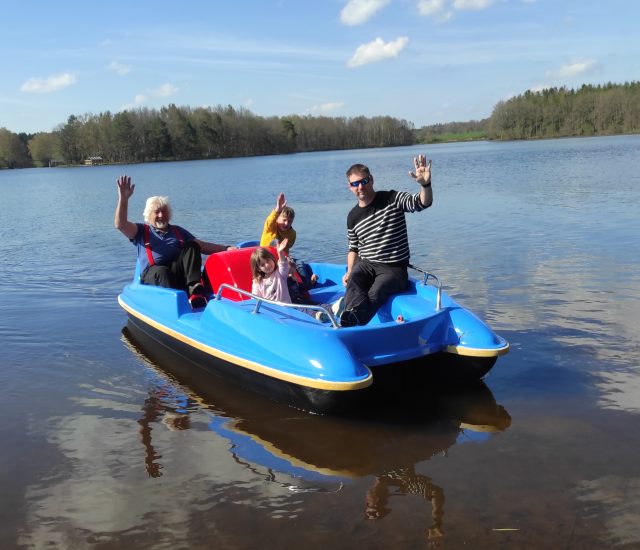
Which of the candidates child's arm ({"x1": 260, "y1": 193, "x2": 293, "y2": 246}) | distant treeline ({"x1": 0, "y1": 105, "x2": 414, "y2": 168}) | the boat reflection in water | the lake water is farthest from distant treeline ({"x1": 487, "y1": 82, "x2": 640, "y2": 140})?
the boat reflection in water

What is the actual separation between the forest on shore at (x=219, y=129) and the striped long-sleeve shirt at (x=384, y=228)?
3164 inches

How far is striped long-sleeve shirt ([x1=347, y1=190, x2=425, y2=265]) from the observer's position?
581cm

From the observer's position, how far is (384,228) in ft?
19.2

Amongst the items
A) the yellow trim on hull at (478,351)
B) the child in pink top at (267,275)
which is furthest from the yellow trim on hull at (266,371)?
the yellow trim on hull at (478,351)

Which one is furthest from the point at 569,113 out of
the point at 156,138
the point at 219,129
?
the point at 156,138

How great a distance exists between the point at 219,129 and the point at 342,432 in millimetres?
86053

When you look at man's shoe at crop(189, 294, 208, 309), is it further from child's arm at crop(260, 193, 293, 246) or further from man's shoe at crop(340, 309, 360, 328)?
man's shoe at crop(340, 309, 360, 328)

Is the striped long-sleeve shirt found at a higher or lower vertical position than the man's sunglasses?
lower

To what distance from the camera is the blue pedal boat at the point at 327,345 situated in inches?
184

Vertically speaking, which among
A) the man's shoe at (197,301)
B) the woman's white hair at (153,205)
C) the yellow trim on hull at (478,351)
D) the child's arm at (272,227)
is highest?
the woman's white hair at (153,205)

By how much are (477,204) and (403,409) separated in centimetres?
1438

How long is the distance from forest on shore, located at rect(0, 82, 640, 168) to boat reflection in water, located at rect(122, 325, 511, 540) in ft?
265

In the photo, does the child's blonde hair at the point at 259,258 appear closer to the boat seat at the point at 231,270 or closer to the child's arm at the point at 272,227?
the boat seat at the point at 231,270

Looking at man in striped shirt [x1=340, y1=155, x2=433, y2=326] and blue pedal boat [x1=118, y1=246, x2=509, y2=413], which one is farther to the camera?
man in striped shirt [x1=340, y1=155, x2=433, y2=326]
